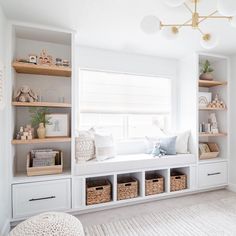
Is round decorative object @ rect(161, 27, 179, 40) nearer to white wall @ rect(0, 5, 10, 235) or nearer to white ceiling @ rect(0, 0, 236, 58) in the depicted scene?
white ceiling @ rect(0, 0, 236, 58)

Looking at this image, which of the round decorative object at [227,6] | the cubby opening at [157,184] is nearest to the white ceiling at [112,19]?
the round decorative object at [227,6]

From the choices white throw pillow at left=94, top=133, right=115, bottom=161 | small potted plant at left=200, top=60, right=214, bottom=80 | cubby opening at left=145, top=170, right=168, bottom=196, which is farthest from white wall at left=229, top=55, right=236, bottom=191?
white throw pillow at left=94, top=133, right=115, bottom=161

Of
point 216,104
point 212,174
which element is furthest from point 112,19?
point 212,174

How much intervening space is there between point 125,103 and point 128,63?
0.68 meters

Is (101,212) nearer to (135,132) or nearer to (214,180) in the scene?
(135,132)

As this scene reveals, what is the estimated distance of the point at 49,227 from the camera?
1615 millimetres

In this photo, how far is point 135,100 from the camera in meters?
3.37

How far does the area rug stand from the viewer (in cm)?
211

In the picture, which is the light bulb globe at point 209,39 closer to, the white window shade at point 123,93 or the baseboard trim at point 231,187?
the white window shade at point 123,93

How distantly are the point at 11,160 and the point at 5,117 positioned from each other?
492 millimetres

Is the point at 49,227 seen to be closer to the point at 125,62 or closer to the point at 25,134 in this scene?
the point at 25,134

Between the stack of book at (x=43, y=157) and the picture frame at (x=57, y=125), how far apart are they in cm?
23

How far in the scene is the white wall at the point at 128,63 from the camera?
3.00m

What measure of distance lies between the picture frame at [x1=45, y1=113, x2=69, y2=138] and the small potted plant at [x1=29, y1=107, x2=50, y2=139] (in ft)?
0.17
